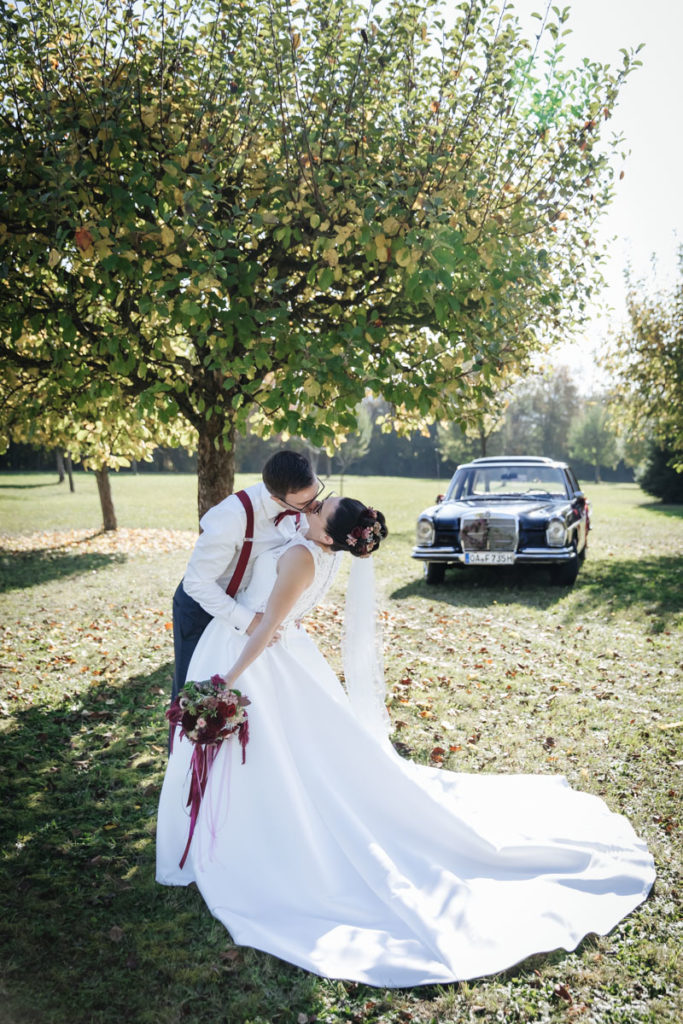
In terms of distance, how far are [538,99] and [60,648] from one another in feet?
24.4

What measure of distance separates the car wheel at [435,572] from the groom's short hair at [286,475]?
26.8ft

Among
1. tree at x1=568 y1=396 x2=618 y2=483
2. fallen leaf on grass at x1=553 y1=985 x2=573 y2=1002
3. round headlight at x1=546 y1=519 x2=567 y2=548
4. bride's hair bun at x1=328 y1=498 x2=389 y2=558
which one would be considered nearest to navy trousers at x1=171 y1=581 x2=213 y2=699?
bride's hair bun at x1=328 y1=498 x2=389 y2=558

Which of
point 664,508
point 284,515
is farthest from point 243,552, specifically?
point 664,508

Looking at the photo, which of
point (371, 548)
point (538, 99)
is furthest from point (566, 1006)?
point (538, 99)

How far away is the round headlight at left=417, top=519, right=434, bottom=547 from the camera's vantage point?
10648mm

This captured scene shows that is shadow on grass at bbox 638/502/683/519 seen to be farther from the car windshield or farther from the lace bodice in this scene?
the lace bodice

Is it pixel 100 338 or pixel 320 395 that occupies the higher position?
pixel 100 338

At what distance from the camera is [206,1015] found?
9.03 ft

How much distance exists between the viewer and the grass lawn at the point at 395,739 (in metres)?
2.84

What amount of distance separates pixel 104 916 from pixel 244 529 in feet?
6.64

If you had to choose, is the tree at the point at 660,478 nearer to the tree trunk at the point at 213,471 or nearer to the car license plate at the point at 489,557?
the car license plate at the point at 489,557

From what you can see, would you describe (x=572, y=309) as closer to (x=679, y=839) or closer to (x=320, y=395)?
(x=320, y=395)

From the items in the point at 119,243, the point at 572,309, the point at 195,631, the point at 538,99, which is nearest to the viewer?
the point at 195,631

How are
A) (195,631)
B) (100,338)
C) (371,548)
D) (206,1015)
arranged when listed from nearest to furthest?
(206,1015), (371,548), (195,631), (100,338)
